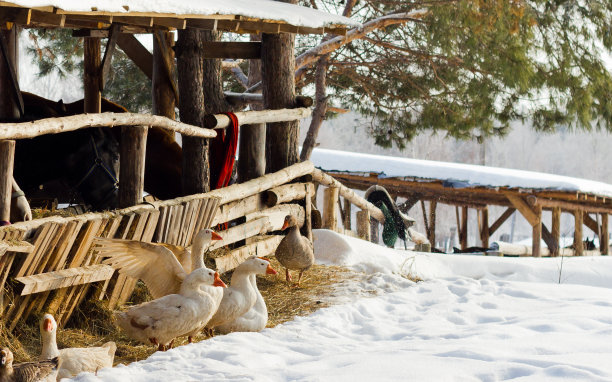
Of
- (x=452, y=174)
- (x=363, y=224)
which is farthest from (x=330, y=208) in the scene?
(x=452, y=174)

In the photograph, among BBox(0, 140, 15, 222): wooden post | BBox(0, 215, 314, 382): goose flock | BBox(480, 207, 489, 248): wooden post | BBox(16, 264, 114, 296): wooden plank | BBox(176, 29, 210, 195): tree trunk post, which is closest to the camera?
BBox(0, 215, 314, 382): goose flock

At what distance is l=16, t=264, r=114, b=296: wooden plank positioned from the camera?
537 centimetres

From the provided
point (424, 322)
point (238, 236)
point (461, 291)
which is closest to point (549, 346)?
point (424, 322)

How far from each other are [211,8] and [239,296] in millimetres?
2350

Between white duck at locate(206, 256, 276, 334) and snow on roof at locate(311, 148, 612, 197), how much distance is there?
13113 millimetres

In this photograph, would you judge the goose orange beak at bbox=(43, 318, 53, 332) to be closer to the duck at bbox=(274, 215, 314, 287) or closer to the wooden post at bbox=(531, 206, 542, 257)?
the duck at bbox=(274, 215, 314, 287)

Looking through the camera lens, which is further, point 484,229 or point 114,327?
point 484,229

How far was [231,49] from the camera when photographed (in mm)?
9086

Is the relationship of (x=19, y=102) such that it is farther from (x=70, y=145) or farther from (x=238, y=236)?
(x=238, y=236)

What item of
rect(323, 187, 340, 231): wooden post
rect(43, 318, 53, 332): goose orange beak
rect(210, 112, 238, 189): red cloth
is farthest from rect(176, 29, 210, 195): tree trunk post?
rect(323, 187, 340, 231): wooden post

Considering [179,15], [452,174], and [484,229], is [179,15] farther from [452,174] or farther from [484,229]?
[484,229]

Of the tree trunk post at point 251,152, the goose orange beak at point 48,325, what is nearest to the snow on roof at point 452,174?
the tree trunk post at point 251,152

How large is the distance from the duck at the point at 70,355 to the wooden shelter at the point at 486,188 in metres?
14.6

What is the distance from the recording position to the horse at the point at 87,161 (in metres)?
8.13
